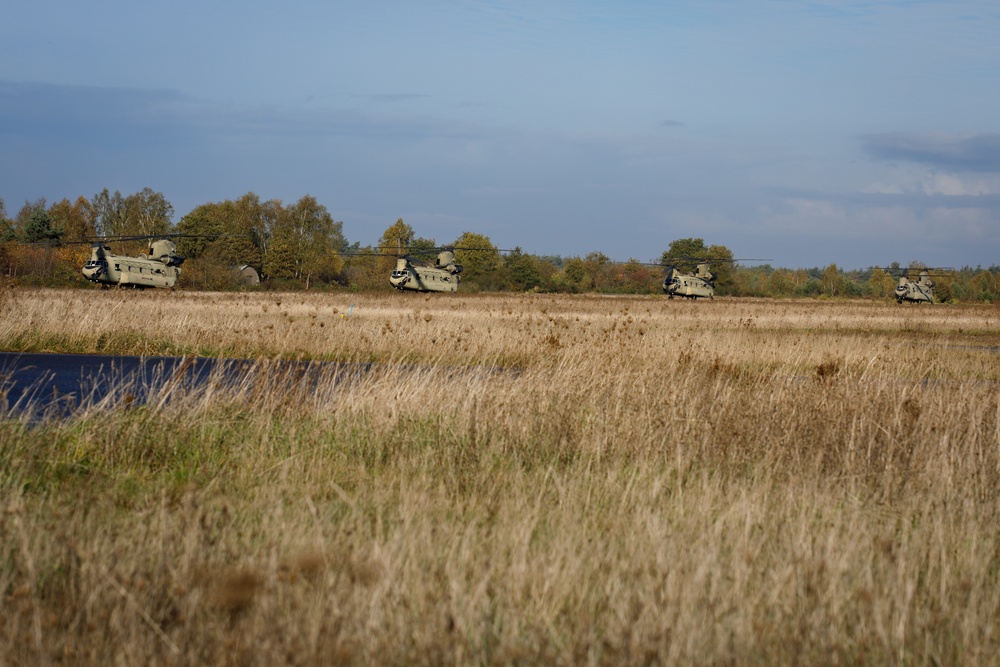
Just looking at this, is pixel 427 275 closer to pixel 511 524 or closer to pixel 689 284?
pixel 689 284

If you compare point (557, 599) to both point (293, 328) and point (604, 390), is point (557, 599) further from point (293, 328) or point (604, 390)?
point (293, 328)

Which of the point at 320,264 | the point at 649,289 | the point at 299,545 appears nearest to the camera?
the point at 299,545

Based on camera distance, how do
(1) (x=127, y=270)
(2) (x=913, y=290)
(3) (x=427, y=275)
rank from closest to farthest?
(1) (x=127, y=270), (3) (x=427, y=275), (2) (x=913, y=290)

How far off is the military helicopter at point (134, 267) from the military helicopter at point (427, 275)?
14715 mm


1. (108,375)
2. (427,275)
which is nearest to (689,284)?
(427,275)

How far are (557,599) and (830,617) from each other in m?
1.35

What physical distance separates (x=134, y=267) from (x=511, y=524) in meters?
57.2

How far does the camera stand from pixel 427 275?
6981 cm

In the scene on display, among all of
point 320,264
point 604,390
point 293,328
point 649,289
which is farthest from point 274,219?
point 604,390

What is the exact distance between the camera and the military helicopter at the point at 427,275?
2655 inches

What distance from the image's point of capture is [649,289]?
111m

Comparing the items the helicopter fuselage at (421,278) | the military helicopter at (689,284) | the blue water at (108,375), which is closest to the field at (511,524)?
the blue water at (108,375)

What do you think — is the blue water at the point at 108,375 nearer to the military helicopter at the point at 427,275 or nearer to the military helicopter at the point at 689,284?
the military helicopter at the point at 427,275

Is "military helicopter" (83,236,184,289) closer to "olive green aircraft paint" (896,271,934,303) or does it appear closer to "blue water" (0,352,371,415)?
"blue water" (0,352,371,415)
